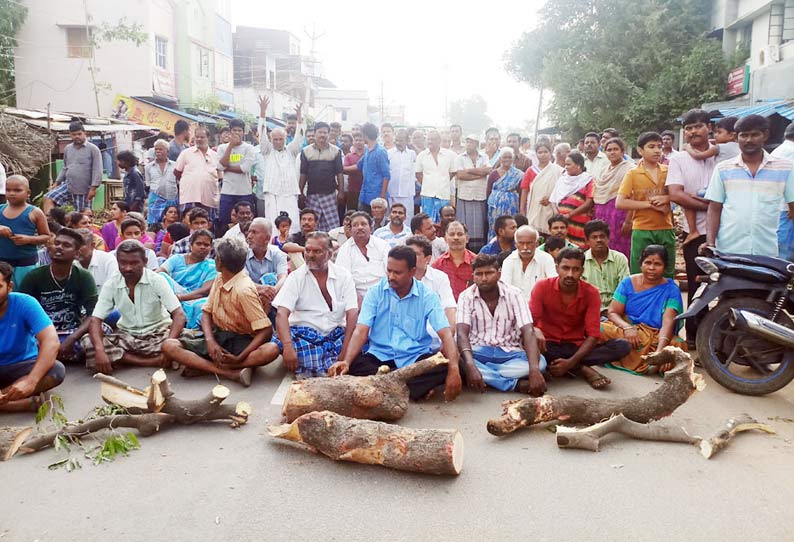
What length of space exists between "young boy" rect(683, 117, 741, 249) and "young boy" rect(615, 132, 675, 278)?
0.66 feet

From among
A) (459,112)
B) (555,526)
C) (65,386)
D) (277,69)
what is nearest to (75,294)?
(65,386)

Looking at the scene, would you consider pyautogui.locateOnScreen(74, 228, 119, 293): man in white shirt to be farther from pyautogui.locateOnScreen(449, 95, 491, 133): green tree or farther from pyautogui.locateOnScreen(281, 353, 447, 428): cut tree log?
pyautogui.locateOnScreen(449, 95, 491, 133): green tree

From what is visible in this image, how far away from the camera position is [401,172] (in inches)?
409

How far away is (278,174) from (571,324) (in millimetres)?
5196

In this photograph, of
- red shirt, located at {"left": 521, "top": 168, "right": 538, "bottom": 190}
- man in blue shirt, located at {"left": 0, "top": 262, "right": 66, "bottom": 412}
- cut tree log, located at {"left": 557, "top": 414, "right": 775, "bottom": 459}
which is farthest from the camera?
red shirt, located at {"left": 521, "top": 168, "right": 538, "bottom": 190}

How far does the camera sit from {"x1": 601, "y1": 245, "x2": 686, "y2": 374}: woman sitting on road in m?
5.90

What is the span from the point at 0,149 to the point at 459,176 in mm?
9969

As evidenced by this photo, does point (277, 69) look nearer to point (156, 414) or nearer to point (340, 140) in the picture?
point (340, 140)

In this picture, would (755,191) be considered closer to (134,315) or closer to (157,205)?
(134,315)

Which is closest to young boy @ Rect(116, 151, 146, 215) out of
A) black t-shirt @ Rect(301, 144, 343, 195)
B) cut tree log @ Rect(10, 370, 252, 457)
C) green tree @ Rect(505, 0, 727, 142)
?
black t-shirt @ Rect(301, 144, 343, 195)

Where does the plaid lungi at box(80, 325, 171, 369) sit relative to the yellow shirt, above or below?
below

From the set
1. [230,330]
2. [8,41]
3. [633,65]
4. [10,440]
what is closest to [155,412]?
[10,440]

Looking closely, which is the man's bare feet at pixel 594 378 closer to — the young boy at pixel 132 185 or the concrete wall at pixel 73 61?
the young boy at pixel 132 185

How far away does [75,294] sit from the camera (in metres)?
6.08
